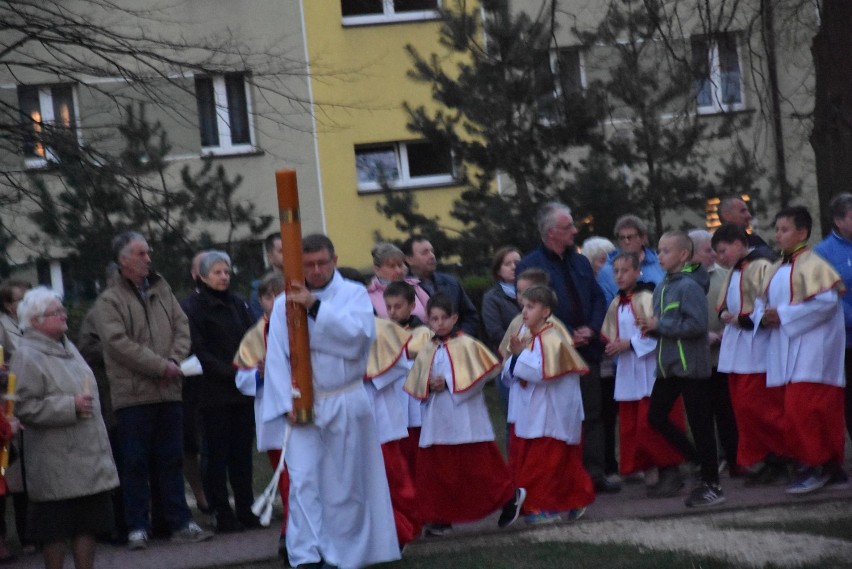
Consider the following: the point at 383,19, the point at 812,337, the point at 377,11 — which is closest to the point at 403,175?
the point at 383,19

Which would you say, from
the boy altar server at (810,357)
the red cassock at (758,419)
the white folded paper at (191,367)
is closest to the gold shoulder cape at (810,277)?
the boy altar server at (810,357)

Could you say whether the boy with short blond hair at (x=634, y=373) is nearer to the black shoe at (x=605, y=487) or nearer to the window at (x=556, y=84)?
the black shoe at (x=605, y=487)

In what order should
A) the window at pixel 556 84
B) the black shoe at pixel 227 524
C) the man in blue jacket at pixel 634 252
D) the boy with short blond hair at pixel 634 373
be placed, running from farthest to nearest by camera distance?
the window at pixel 556 84 → the man in blue jacket at pixel 634 252 → the boy with short blond hair at pixel 634 373 → the black shoe at pixel 227 524

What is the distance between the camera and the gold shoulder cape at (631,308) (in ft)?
33.3

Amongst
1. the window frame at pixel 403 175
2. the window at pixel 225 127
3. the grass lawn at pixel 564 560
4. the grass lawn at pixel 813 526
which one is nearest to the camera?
the grass lawn at pixel 564 560

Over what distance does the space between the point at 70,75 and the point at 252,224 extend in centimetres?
574

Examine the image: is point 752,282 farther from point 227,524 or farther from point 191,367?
point 227,524

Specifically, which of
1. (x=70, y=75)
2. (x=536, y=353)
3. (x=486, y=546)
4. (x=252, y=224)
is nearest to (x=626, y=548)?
(x=486, y=546)

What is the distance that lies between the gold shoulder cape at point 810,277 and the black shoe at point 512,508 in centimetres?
226

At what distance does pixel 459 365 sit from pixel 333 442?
1671 mm

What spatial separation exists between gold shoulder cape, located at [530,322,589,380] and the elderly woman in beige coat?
2.89 meters

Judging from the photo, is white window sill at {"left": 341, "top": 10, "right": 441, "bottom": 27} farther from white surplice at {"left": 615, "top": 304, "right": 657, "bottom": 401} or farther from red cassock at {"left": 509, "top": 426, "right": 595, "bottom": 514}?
red cassock at {"left": 509, "top": 426, "right": 595, "bottom": 514}

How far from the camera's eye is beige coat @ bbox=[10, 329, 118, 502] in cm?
752

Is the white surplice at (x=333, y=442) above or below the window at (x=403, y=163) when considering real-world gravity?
below
